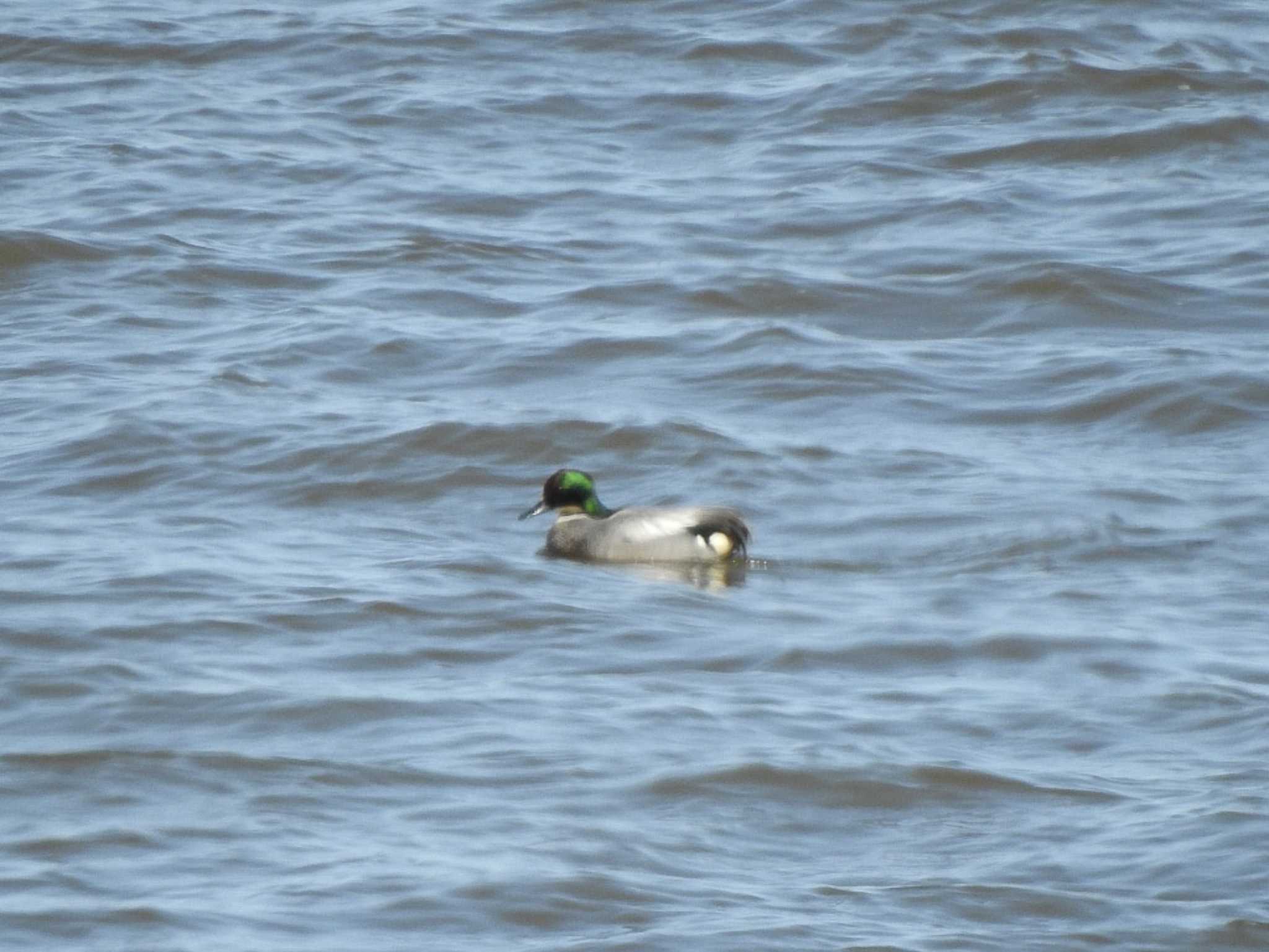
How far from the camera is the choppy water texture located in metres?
6.33

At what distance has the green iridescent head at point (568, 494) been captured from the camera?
10.0 metres

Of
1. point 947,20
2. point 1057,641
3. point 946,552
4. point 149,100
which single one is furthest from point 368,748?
point 947,20

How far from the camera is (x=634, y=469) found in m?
10.9

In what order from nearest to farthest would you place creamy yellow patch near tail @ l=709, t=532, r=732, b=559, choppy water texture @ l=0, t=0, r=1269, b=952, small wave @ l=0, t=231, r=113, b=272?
choppy water texture @ l=0, t=0, r=1269, b=952
creamy yellow patch near tail @ l=709, t=532, r=732, b=559
small wave @ l=0, t=231, r=113, b=272

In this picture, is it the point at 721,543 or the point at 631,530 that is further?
the point at 631,530

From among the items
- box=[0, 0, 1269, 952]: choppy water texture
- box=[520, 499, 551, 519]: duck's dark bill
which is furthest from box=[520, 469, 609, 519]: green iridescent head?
box=[0, 0, 1269, 952]: choppy water texture

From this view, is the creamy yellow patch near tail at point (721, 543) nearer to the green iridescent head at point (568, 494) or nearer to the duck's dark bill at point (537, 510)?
the green iridescent head at point (568, 494)

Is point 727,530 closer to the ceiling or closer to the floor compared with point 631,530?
closer to the ceiling

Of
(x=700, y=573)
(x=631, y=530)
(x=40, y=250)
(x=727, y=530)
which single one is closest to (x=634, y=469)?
(x=631, y=530)

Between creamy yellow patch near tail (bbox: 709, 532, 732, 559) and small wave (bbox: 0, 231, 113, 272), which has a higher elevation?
small wave (bbox: 0, 231, 113, 272)

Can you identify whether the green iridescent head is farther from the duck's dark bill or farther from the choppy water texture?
the choppy water texture

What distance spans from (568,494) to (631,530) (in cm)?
38

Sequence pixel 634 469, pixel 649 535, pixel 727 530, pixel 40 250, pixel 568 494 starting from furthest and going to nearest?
pixel 40 250 < pixel 634 469 < pixel 568 494 < pixel 649 535 < pixel 727 530

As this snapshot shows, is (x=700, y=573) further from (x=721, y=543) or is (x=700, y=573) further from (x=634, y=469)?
(x=634, y=469)
